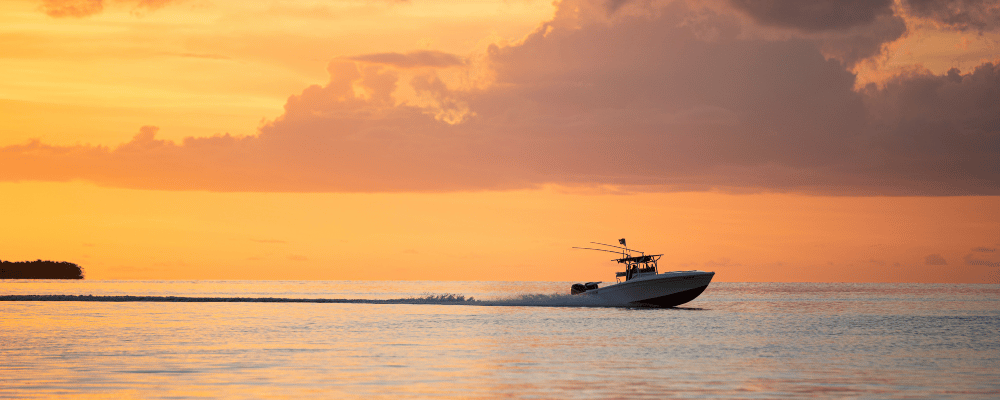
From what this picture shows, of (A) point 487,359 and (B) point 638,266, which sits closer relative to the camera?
(A) point 487,359

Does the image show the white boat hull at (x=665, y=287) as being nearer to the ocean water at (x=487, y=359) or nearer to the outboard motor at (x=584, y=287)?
the ocean water at (x=487, y=359)

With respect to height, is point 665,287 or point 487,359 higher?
point 665,287

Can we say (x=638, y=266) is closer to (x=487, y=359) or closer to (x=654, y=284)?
(x=654, y=284)

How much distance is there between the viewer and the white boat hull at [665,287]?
2790 inches

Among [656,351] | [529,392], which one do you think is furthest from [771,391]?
[656,351]

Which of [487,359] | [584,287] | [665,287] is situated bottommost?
[487,359]

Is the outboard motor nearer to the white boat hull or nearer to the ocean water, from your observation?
the white boat hull

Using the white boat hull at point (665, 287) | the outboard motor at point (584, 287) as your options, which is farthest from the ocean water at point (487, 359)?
the outboard motor at point (584, 287)

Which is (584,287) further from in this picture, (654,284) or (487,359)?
(487,359)

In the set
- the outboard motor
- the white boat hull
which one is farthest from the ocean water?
the outboard motor

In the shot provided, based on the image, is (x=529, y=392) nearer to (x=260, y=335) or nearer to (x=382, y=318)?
(x=260, y=335)

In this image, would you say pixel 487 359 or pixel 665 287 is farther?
pixel 665 287

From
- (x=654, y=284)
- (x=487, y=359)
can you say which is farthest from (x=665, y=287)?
(x=487, y=359)

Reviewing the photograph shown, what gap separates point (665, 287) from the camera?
7131cm
